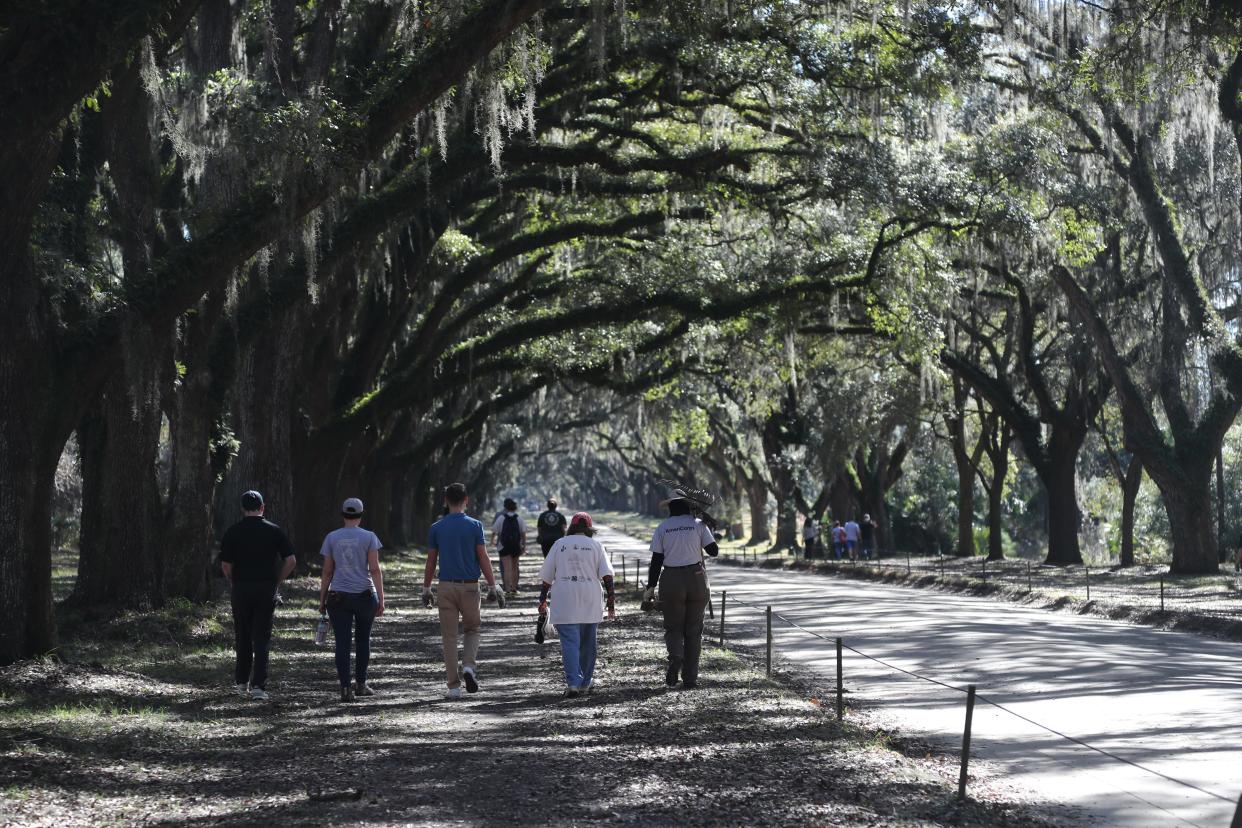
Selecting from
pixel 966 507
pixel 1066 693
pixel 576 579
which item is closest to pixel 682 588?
pixel 576 579

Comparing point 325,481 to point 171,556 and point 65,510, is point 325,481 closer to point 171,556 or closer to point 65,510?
point 171,556

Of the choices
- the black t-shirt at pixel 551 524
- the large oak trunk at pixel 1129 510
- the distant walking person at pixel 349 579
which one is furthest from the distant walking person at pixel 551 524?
the large oak trunk at pixel 1129 510

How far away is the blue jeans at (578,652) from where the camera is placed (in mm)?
12148

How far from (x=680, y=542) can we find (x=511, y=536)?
6.90 metres

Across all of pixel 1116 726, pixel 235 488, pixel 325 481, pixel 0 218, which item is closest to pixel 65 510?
pixel 325 481

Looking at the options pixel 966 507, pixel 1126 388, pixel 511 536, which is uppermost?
pixel 1126 388

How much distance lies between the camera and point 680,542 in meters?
12.9

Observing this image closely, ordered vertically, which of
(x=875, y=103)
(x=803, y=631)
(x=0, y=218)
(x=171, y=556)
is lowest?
(x=803, y=631)

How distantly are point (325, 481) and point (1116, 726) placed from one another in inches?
822

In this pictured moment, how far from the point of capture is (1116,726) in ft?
34.1

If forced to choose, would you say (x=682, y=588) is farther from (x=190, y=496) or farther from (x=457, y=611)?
(x=190, y=496)

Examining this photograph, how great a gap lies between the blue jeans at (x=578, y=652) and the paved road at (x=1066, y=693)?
259cm

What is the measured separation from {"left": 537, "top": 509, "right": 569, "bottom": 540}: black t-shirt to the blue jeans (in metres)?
8.22

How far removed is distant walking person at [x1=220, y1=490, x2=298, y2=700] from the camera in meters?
11.8
